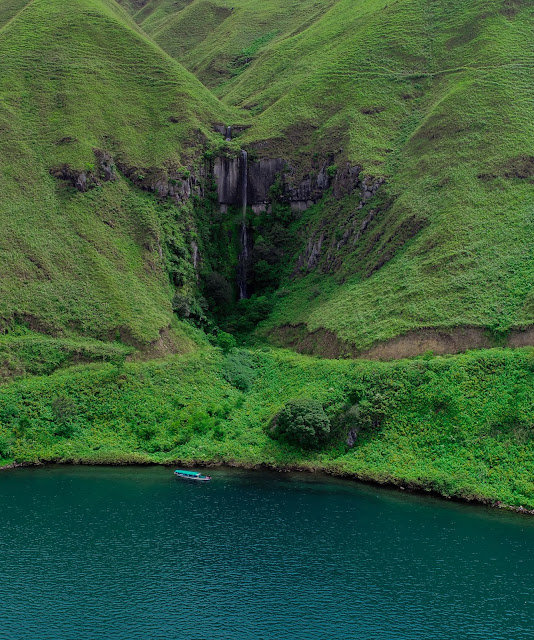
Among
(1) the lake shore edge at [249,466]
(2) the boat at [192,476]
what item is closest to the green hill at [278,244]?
(1) the lake shore edge at [249,466]

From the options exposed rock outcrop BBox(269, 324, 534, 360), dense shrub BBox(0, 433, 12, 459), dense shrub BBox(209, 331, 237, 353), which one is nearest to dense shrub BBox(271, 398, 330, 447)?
exposed rock outcrop BBox(269, 324, 534, 360)

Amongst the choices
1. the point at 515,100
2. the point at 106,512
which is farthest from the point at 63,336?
the point at 515,100

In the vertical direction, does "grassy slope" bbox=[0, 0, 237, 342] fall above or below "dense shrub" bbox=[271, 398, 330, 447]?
above

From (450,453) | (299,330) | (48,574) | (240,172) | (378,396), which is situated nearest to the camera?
(48,574)

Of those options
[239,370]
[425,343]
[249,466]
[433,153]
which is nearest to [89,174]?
[239,370]

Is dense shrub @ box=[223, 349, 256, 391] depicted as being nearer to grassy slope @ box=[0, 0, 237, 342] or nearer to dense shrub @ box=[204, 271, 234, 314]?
grassy slope @ box=[0, 0, 237, 342]

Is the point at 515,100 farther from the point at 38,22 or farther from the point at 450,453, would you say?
the point at 38,22
